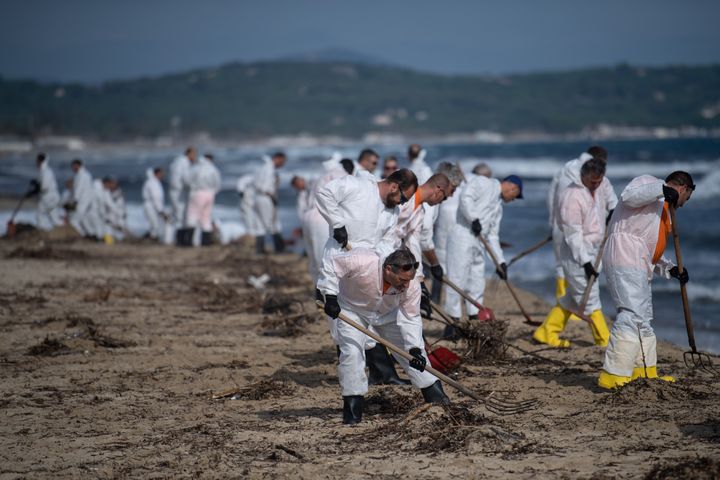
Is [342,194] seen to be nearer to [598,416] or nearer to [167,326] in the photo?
[598,416]

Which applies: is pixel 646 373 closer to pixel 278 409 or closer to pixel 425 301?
pixel 425 301

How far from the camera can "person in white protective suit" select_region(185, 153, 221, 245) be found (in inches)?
779

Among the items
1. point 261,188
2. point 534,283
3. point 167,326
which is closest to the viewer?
point 167,326

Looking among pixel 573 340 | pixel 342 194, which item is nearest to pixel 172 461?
pixel 342 194

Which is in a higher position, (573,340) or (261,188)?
(261,188)

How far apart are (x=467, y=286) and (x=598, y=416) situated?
11.7ft

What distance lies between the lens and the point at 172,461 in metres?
5.94

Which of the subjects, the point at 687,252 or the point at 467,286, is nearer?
the point at 467,286

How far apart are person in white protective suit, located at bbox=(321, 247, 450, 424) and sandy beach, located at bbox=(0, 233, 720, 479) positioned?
0.24 meters

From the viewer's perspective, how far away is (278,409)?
7316 millimetres

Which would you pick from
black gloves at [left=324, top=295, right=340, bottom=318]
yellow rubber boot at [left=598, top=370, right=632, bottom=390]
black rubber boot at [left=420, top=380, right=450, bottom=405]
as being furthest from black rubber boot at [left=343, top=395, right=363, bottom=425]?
yellow rubber boot at [left=598, top=370, right=632, bottom=390]

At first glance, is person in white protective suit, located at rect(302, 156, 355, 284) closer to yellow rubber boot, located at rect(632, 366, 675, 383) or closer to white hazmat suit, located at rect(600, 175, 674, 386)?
white hazmat suit, located at rect(600, 175, 674, 386)

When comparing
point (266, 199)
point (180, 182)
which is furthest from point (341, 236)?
point (180, 182)

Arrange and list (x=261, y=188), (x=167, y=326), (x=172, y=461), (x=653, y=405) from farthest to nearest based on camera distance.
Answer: (x=261, y=188)
(x=167, y=326)
(x=653, y=405)
(x=172, y=461)
